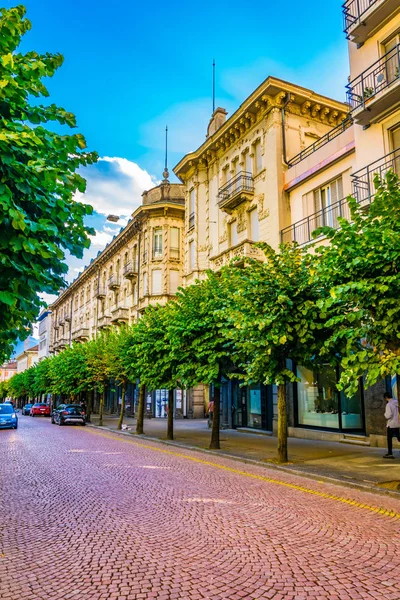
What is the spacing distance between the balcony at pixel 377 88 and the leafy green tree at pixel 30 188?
12315mm

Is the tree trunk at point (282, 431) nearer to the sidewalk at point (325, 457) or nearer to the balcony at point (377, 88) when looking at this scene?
the sidewalk at point (325, 457)

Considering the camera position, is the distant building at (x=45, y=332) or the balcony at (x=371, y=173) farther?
the distant building at (x=45, y=332)

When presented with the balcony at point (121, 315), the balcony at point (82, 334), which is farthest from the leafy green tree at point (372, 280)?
the balcony at point (82, 334)

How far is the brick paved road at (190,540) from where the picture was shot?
4.64m

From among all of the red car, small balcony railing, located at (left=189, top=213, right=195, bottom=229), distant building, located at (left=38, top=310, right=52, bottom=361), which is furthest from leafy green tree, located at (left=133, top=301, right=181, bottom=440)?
distant building, located at (left=38, top=310, right=52, bottom=361)

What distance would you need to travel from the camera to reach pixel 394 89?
14.8 metres

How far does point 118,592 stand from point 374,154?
15735mm

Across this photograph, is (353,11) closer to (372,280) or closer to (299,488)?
(372,280)

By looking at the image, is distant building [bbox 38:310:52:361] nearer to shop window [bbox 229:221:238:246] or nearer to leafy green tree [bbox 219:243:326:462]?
shop window [bbox 229:221:238:246]

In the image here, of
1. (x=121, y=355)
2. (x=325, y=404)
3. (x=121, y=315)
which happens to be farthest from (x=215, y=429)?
(x=121, y=315)

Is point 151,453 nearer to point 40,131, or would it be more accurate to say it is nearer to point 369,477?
point 369,477

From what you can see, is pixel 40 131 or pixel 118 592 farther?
pixel 40 131

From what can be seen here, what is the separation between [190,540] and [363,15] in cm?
1777

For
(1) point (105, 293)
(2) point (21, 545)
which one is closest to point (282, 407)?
(2) point (21, 545)
